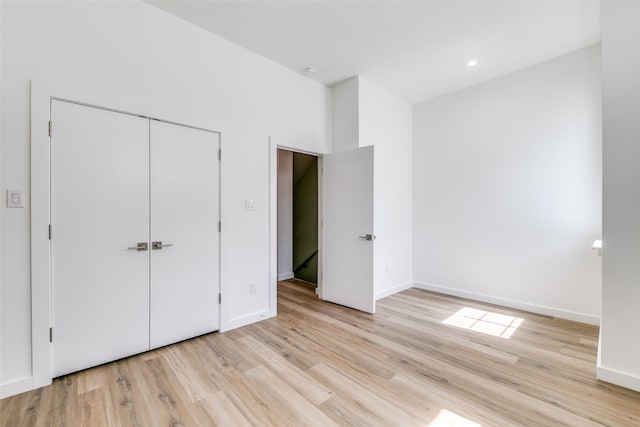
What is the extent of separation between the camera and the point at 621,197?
193 centimetres

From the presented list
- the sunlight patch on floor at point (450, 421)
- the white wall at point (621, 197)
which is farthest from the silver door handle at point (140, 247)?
the white wall at point (621, 197)

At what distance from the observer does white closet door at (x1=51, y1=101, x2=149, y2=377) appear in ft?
6.47

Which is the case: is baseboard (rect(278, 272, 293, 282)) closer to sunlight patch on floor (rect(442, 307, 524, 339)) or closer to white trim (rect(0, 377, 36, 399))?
sunlight patch on floor (rect(442, 307, 524, 339))

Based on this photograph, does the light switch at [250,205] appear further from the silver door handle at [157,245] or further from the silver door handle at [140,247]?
the silver door handle at [140,247]

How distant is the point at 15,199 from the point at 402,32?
340 cm

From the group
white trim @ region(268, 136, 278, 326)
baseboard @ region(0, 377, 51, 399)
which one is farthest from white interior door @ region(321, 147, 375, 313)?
baseboard @ region(0, 377, 51, 399)

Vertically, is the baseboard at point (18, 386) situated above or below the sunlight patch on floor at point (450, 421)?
above

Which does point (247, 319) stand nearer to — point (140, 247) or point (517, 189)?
point (140, 247)

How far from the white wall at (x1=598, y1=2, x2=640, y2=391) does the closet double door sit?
10.6 feet

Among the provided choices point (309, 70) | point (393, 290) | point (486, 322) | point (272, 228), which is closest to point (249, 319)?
point (272, 228)

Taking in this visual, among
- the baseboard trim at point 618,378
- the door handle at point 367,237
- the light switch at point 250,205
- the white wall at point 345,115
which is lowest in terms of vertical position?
the baseboard trim at point 618,378

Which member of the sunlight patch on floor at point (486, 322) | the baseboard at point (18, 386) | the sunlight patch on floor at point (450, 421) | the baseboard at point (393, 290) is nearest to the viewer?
the sunlight patch on floor at point (450, 421)

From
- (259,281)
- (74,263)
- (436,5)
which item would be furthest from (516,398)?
(74,263)

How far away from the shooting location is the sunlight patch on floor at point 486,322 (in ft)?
9.23
